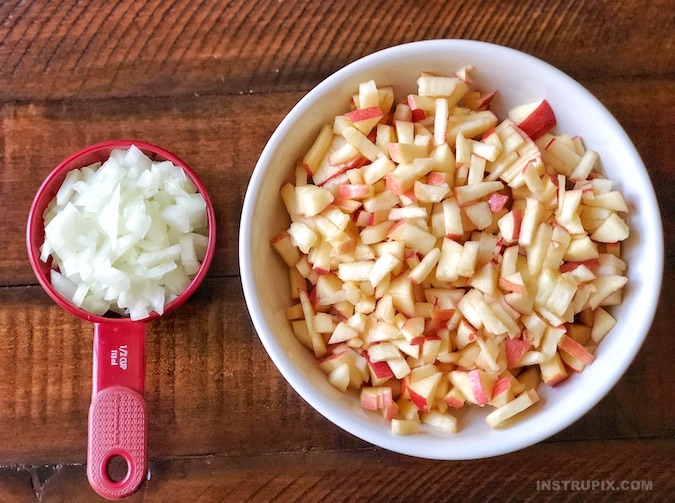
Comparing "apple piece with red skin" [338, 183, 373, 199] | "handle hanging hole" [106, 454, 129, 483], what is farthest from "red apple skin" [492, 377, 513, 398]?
"handle hanging hole" [106, 454, 129, 483]

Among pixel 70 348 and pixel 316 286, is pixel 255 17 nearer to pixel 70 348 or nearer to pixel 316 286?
pixel 316 286

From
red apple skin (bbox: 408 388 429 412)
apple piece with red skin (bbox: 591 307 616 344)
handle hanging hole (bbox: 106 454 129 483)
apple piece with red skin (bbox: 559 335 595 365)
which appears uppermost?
apple piece with red skin (bbox: 591 307 616 344)

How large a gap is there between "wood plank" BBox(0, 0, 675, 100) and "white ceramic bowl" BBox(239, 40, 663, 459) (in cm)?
17

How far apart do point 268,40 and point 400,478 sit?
0.78 m

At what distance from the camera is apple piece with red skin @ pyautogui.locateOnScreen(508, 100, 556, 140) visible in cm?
98

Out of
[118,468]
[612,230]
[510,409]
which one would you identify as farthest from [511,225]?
[118,468]

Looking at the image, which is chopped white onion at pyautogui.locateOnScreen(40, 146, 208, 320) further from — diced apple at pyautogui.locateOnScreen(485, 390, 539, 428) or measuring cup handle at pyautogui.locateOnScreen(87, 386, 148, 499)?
diced apple at pyautogui.locateOnScreen(485, 390, 539, 428)

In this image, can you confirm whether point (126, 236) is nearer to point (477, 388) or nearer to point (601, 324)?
point (477, 388)

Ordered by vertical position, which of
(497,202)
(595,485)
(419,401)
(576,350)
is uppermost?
(497,202)

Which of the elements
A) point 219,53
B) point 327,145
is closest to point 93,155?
point 219,53

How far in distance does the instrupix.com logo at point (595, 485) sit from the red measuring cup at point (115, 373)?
659 millimetres

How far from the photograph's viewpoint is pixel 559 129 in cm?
102

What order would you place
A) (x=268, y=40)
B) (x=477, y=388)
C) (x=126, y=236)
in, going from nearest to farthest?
(x=477, y=388) < (x=126, y=236) < (x=268, y=40)

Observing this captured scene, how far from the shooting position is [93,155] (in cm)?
108
